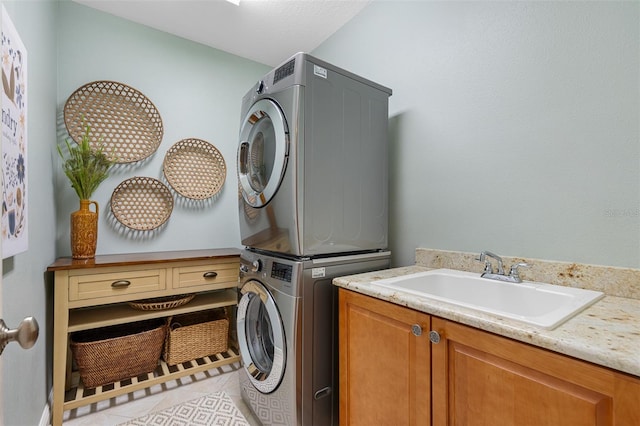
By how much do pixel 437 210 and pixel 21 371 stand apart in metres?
2.09

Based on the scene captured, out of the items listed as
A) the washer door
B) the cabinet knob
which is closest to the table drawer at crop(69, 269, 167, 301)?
the washer door

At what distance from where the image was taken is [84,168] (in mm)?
1959

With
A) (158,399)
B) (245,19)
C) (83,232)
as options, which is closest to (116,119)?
(83,232)

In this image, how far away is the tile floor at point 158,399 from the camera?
5.80ft

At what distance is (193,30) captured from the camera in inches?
96.1

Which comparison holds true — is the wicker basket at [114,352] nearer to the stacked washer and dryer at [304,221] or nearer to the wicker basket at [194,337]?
the wicker basket at [194,337]

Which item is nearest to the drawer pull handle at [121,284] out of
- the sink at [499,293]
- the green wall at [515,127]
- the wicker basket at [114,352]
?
the wicker basket at [114,352]

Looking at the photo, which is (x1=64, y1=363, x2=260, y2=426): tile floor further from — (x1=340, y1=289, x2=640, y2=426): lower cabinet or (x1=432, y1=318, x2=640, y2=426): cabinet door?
(x1=432, y1=318, x2=640, y2=426): cabinet door

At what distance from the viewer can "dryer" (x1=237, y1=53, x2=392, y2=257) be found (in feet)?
4.71

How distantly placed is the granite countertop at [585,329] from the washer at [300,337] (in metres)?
0.41

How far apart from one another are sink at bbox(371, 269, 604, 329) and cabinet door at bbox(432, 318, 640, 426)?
0.10 m

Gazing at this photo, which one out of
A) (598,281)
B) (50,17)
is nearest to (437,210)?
(598,281)

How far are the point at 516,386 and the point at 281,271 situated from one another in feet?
3.27

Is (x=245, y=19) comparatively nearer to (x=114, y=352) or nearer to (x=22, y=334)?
(x=22, y=334)
